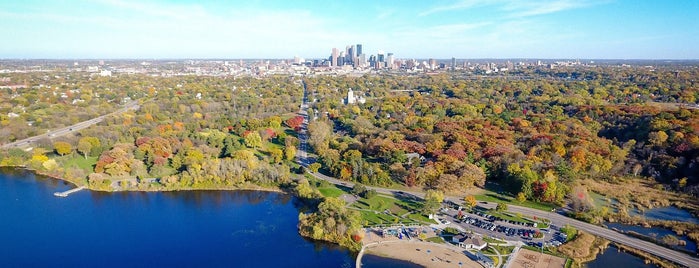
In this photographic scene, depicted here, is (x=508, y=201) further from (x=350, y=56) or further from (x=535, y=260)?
(x=350, y=56)

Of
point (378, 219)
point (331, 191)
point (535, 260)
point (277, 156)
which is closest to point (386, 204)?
point (378, 219)

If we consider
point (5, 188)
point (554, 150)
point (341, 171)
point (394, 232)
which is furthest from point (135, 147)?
point (554, 150)

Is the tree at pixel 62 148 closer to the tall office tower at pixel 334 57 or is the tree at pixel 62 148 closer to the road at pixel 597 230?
the road at pixel 597 230

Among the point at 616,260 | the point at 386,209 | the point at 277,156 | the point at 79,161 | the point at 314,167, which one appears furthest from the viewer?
the point at 79,161

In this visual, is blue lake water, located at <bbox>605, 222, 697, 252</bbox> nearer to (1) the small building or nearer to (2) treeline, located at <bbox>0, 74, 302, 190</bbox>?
(1) the small building

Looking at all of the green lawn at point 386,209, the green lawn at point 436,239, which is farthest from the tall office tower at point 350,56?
the green lawn at point 436,239

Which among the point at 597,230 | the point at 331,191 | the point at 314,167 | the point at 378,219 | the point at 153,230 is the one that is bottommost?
the point at 153,230

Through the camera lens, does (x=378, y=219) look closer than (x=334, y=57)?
Yes
